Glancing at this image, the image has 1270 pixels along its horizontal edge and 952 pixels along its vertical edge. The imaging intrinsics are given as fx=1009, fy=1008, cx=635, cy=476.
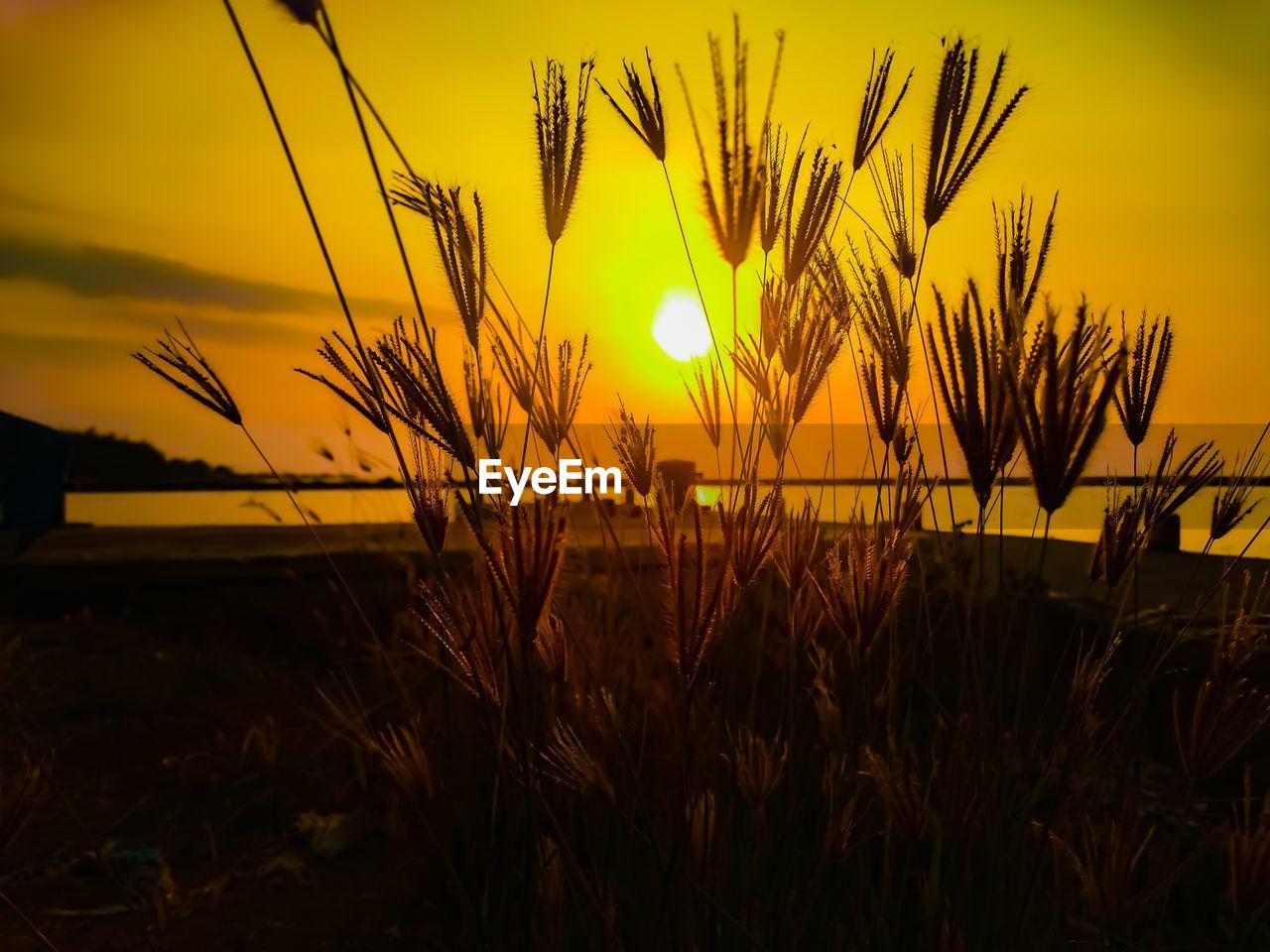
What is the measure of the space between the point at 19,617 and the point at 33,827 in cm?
300

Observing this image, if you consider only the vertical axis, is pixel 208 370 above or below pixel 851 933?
above

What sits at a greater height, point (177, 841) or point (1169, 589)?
point (1169, 589)

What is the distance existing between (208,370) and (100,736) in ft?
8.11

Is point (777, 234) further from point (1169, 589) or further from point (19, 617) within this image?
point (19, 617)

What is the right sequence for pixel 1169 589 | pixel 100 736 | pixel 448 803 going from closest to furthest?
pixel 448 803 < pixel 100 736 < pixel 1169 589

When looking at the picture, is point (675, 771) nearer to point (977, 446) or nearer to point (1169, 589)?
A: point (977, 446)

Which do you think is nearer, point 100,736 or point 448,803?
point 448,803

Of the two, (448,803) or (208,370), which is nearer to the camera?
(208,370)

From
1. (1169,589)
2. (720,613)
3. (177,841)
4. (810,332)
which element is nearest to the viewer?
(720,613)

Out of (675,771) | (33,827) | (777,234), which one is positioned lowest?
(33,827)

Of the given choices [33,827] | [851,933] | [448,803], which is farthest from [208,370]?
[33,827]

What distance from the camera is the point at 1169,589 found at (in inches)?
187

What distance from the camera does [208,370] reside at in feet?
3.97

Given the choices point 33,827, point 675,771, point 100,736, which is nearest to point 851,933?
point 675,771
